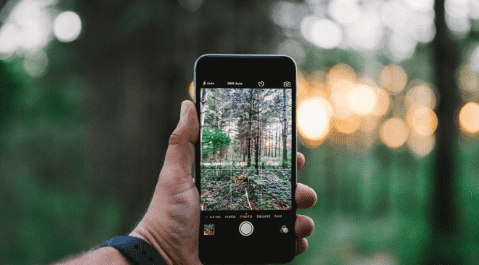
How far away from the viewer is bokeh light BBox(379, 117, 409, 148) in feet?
24.3

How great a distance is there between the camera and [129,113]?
167 inches

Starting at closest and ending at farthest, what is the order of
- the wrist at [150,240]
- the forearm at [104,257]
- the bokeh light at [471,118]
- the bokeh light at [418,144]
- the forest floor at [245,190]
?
the forearm at [104,257] → the wrist at [150,240] → the forest floor at [245,190] → the bokeh light at [471,118] → the bokeh light at [418,144]

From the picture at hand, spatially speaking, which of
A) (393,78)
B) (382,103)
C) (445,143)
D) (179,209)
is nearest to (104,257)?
(179,209)

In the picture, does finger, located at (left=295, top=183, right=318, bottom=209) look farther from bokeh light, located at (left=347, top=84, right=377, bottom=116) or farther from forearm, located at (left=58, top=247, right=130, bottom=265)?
bokeh light, located at (left=347, top=84, right=377, bottom=116)

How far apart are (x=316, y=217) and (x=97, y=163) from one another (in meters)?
5.27

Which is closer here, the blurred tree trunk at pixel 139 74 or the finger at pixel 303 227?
the finger at pixel 303 227

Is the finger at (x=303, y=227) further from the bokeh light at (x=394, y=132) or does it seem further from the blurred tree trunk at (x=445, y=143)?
the bokeh light at (x=394, y=132)

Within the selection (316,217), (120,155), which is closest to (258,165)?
(120,155)

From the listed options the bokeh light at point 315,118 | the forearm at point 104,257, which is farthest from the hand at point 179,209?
the bokeh light at point 315,118

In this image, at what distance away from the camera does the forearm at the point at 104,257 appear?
1255 millimetres

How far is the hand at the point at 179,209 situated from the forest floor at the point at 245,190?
0.23ft

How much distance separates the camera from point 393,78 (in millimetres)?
6949

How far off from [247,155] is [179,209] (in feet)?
1.48

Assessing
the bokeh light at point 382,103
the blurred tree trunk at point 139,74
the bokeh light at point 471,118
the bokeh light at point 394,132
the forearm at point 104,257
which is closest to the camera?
the forearm at point 104,257
